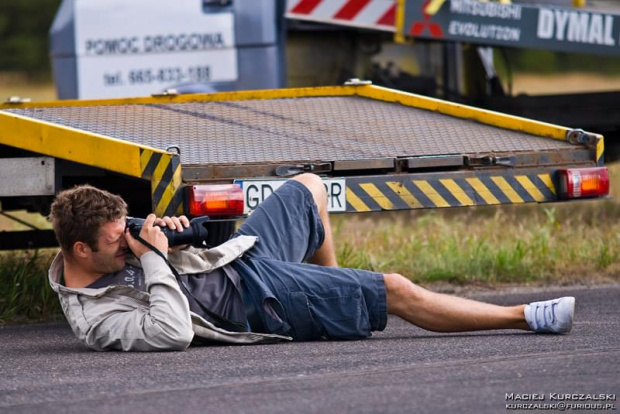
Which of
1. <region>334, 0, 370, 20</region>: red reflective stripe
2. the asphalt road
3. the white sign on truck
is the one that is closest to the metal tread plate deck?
the asphalt road

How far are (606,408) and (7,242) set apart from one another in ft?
15.1

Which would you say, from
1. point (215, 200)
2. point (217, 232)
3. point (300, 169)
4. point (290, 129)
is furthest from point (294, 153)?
point (217, 232)

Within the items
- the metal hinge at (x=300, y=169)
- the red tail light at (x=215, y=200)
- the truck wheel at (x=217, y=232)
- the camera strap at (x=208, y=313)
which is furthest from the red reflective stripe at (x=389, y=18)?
the camera strap at (x=208, y=313)

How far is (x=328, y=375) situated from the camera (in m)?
4.46

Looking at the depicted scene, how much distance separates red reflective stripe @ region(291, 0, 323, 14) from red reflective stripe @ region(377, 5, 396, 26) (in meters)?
0.53

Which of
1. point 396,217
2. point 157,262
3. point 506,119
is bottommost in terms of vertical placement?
point 396,217

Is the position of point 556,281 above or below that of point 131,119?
below

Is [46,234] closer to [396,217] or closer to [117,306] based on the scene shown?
[117,306]

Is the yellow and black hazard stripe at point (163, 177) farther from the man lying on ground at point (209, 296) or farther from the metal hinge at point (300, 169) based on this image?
the metal hinge at point (300, 169)

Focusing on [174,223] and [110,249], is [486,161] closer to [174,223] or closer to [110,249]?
[174,223]

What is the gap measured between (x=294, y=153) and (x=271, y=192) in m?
0.30

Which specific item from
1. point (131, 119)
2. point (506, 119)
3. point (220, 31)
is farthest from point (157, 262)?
point (220, 31)

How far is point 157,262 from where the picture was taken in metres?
5.04

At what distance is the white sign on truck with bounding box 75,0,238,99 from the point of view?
32.2 feet
